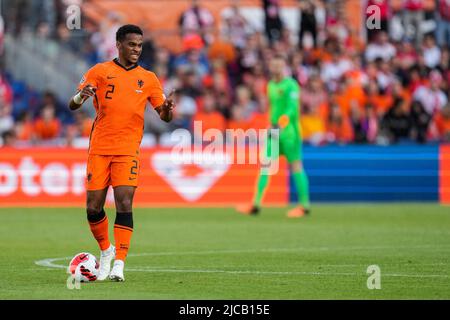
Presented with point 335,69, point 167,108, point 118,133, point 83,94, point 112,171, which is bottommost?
point 112,171

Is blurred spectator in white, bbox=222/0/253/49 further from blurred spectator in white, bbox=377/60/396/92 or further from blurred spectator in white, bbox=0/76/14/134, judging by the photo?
blurred spectator in white, bbox=0/76/14/134

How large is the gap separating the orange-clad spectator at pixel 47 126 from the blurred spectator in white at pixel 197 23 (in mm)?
4826

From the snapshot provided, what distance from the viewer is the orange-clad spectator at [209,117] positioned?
2502 centimetres

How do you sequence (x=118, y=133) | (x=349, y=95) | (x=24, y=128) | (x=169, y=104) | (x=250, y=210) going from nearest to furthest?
(x=169, y=104)
(x=118, y=133)
(x=250, y=210)
(x=24, y=128)
(x=349, y=95)

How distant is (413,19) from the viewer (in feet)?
99.6

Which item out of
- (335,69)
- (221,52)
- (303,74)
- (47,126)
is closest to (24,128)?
(47,126)

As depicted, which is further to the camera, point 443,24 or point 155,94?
point 443,24

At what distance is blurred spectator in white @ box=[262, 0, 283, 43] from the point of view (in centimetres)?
2922

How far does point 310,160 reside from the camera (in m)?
24.5

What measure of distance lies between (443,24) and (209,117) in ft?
26.1

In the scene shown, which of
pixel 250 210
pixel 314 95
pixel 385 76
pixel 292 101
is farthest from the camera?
pixel 385 76

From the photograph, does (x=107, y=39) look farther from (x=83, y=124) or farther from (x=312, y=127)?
(x=312, y=127)

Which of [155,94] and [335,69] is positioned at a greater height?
[335,69]
